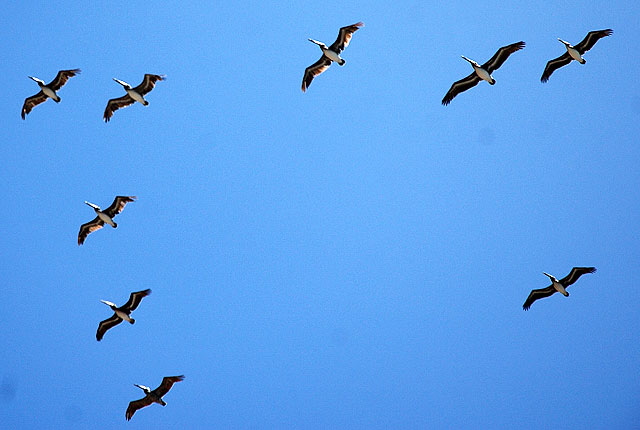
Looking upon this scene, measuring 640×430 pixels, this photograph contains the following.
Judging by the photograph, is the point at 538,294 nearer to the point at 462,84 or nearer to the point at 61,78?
the point at 462,84

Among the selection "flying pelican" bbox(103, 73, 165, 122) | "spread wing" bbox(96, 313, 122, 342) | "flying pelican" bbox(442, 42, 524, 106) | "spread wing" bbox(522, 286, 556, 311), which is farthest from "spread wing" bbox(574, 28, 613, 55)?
"spread wing" bbox(96, 313, 122, 342)

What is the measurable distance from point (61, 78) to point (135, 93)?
4.15m

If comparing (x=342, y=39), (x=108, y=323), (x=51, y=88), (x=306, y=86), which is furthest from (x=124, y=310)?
(x=342, y=39)

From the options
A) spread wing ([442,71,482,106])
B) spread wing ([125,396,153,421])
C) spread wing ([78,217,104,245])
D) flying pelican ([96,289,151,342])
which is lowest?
spread wing ([125,396,153,421])

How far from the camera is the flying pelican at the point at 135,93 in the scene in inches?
1763

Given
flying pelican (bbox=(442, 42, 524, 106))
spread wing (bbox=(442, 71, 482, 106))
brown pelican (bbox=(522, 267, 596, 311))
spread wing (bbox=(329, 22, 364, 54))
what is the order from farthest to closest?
spread wing (bbox=(329, 22, 364, 54)) < spread wing (bbox=(442, 71, 482, 106)) < brown pelican (bbox=(522, 267, 596, 311)) < flying pelican (bbox=(442, 42, 524, 106))

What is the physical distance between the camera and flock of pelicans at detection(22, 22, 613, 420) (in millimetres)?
43125

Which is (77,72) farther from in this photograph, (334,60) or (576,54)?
(576,54)

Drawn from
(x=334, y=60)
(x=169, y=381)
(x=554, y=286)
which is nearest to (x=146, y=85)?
(x=334, y=60)

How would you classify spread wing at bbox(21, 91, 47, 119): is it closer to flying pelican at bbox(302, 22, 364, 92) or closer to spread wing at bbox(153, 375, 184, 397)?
flying pelican at bbox(302, 22, 364, 92)

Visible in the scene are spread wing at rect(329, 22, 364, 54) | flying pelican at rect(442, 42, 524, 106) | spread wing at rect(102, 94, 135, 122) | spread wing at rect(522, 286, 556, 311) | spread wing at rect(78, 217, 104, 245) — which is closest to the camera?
flying pelican at rect(442, 42, 524, 106)

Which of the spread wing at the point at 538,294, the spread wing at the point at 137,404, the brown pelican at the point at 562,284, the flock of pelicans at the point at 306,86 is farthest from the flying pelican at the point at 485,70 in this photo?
the spread wing at the point at 137,404

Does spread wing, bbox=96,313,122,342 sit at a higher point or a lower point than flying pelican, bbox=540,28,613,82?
lower

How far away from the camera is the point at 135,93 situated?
149ft
